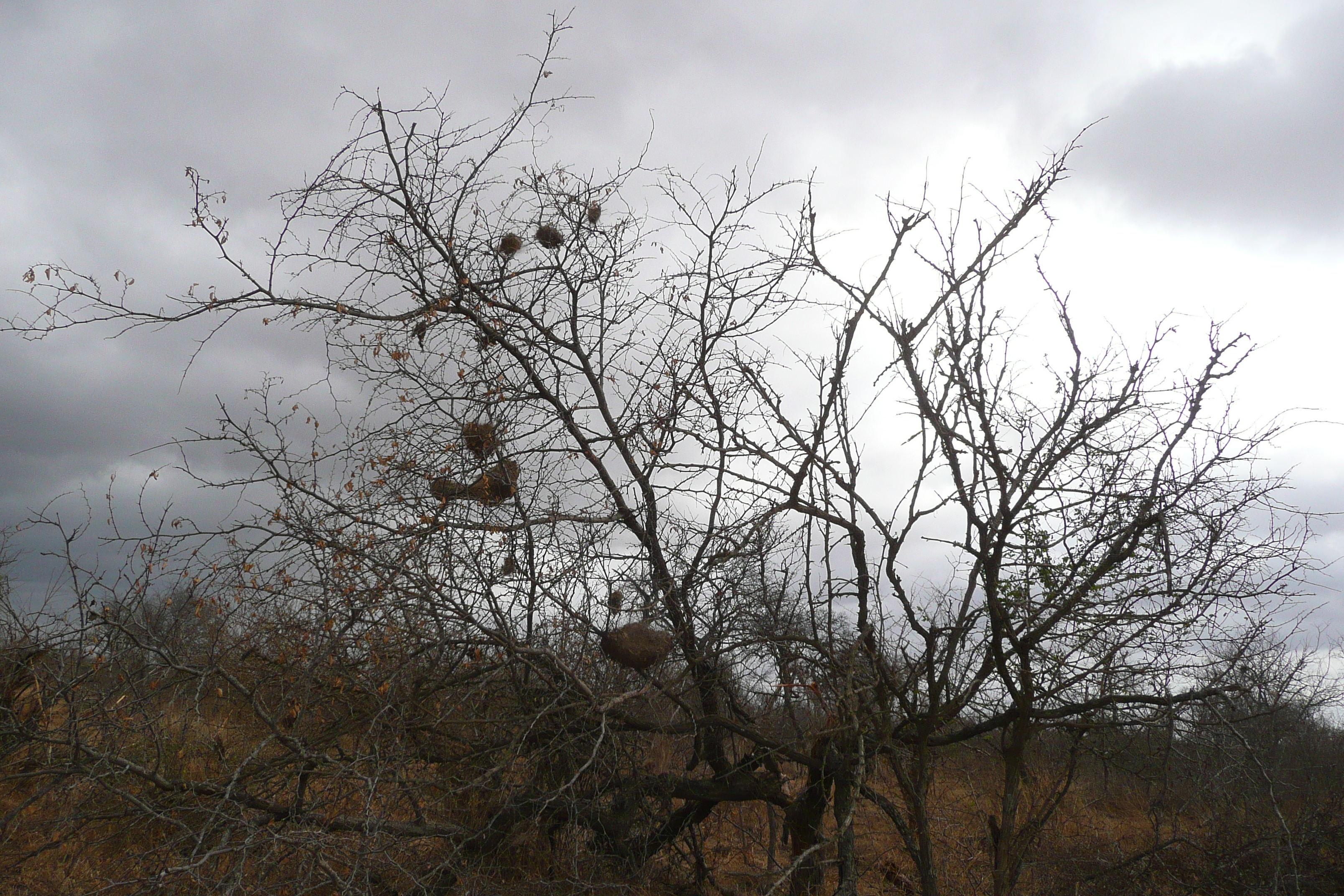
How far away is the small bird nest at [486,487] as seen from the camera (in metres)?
4.57

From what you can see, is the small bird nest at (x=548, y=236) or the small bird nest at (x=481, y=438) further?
the small bird nest at (x=548, y=236)

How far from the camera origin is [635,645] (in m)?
4.18

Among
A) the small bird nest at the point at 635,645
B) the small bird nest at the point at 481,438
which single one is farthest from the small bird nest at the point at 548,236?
the small bird nest at the point at 635,645

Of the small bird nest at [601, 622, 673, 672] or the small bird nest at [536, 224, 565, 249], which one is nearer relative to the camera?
the small bird nest at [601, 622, 673, 672]

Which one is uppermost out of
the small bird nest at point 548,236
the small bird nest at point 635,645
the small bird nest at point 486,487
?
the small bird nest at point 548,236

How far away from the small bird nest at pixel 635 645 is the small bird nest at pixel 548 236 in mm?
2796

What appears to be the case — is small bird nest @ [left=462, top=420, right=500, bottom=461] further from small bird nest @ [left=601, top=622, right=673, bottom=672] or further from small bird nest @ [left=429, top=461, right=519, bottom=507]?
small bird nest @ [left=601, top=622, right=673, bottom=672]

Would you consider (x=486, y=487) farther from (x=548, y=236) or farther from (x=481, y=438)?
(x=548, y=236)

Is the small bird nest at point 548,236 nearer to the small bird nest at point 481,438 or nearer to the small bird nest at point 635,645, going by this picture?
the small bird nest at point 481,438

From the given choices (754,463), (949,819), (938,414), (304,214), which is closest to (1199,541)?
(938,414)

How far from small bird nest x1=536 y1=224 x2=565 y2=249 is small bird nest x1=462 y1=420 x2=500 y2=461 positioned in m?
1.41

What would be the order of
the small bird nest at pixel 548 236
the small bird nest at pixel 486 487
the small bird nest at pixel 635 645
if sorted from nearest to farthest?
the small bird nest at pixel 635 645 → the small bird nest at pixel 486 487 → the small bird nest at pixel 548 236

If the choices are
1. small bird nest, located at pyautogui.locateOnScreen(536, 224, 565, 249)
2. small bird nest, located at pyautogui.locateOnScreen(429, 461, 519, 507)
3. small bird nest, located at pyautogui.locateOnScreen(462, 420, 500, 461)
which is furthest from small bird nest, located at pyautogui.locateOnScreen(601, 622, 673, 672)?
small bird nest, located at pyautogui.locateOnScreen(536, 224, 565, 249)

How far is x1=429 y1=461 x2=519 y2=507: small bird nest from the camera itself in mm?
4570
